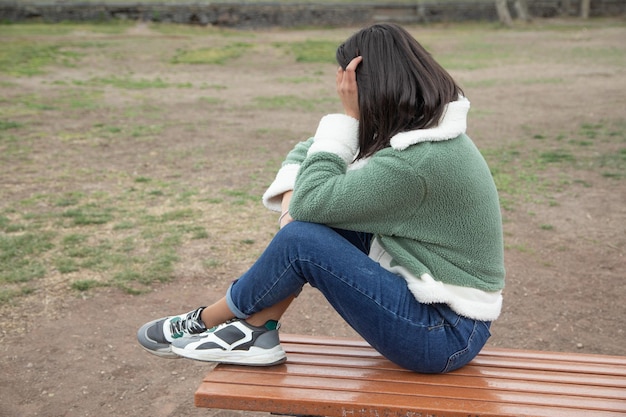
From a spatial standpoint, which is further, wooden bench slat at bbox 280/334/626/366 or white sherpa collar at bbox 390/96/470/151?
wooden bench slat at bbox 280/334/626/366

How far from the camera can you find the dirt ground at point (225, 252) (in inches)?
133

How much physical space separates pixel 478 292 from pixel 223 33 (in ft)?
66.9

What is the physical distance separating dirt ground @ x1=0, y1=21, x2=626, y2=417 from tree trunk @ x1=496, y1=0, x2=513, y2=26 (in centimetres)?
1390

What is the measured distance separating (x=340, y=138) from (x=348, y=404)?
832mm

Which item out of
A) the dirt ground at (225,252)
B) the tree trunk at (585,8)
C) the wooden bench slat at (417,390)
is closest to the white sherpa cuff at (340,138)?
the wooden bench slat at (417,390)

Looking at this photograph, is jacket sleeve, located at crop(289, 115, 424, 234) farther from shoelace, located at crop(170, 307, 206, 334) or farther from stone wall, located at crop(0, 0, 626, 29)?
stone wall, located at crop(0, 0, 626, 29)

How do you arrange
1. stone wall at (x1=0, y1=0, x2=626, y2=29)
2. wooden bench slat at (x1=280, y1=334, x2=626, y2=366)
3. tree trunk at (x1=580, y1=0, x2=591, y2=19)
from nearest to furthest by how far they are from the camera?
wooden bench slat at (x1=280, y1=334, x2=626, y2=366)
stone wall at (x1=0, y1=0, x2=626, y2=29)
tree trunk at (x1=580, y1=0, x2=591, y2=19)

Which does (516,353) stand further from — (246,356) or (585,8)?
(585,8)

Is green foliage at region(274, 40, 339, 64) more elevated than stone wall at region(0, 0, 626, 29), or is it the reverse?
stone wall at region(0, 0, 626, 29)

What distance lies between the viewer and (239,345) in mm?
2395

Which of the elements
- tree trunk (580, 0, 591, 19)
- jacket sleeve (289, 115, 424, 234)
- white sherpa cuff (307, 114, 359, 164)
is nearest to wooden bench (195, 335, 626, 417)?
jacket sleeve (289, 115, 424, 234)

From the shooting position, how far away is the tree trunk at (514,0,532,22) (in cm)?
2706

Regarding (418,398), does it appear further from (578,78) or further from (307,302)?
(578,78)

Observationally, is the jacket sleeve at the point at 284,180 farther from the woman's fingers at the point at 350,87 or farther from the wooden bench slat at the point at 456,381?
the wooden bench slat at the point at 456,381
